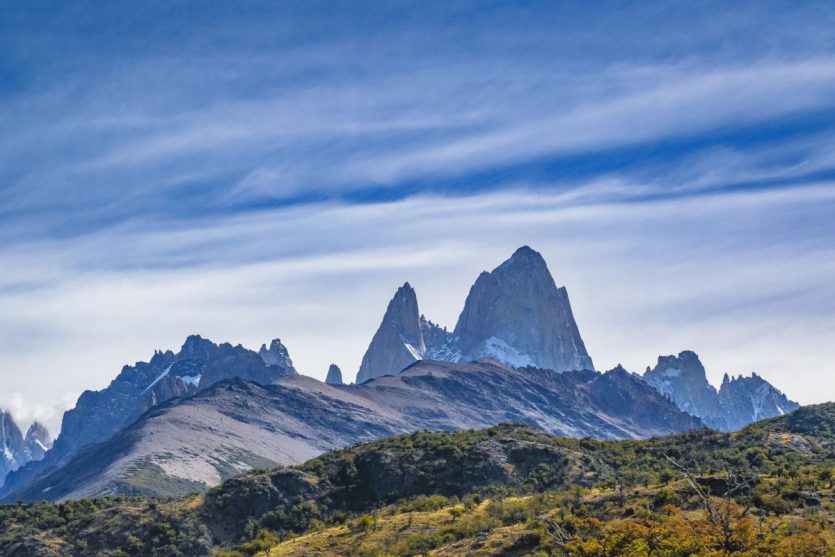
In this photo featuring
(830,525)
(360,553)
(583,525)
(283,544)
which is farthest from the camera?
(283,544)

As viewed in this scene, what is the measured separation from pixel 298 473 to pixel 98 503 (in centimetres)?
2760

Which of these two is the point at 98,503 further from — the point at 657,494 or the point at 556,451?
the point at 657,494

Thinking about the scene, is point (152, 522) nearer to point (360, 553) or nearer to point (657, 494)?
point (360, 553)

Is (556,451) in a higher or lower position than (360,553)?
higher

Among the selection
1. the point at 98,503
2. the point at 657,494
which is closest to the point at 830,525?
the point at 657,494

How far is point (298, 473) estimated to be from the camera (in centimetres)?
13262

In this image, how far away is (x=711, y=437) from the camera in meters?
139

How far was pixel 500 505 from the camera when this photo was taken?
101250mm

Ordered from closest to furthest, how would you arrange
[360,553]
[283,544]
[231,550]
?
[360,553] < [283,544] < [231,550]

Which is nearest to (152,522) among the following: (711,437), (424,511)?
(424,511)

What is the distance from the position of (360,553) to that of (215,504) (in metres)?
37.4

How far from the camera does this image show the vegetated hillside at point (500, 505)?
7644 cm

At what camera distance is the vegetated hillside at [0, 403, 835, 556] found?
76.4m

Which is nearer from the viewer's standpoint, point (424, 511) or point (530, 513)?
point (530, 513)
